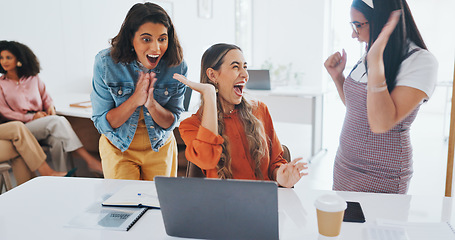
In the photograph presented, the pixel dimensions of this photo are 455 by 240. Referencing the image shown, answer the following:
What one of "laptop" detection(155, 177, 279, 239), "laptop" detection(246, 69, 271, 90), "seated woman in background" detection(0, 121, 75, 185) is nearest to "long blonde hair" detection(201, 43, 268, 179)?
"laptop" detection(155, 177, 279, 239)

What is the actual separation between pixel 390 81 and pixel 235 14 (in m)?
1.62

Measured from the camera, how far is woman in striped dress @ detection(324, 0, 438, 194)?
3.89 ft

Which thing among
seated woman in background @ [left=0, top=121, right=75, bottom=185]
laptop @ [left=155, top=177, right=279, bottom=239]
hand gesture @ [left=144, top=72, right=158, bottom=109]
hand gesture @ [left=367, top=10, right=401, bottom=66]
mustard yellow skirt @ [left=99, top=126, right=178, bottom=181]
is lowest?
seated woman in background @ [left=0, top=121, right=75, bottom=185]

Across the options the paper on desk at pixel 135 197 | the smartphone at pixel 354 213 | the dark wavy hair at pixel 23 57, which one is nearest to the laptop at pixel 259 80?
the dark wavy hair at pixel 23 57

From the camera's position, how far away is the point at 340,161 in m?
1.40

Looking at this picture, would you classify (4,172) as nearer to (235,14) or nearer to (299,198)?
(235,14)

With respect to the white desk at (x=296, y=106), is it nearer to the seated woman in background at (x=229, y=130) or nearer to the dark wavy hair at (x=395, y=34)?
the seated woman in background at (x=229, y=130)

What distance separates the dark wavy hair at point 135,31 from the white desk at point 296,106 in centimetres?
193

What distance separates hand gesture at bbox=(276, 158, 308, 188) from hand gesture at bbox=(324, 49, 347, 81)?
15.3 inches

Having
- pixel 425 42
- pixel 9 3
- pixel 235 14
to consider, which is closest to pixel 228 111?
pixel 425 42

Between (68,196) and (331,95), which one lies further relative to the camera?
(331,95)

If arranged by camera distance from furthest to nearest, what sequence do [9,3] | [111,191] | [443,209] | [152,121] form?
[9,3], [152,121], [111,191], [443,209]

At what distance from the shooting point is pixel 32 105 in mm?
2777

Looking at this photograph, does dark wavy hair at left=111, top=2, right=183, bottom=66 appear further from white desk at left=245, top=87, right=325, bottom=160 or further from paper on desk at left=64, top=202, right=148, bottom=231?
white desk at left=245, top=87, right=325, bottom=160
